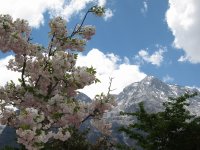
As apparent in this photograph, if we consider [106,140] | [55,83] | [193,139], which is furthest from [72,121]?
[106,140]

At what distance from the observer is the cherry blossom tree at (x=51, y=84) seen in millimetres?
11070

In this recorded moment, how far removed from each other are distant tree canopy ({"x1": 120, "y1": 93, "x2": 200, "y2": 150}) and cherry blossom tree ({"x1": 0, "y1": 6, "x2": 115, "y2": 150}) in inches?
381

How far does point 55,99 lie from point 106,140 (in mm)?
14568

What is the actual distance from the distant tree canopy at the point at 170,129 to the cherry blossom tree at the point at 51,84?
9669mm

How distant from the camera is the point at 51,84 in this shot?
1243cm

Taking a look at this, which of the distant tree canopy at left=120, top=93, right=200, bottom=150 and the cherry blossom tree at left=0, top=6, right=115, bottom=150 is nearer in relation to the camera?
the cherry blossom tree at left=0, top=6, right=115, bottom=150

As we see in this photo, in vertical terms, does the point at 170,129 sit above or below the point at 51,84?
above

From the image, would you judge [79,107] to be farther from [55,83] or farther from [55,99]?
[55,83]

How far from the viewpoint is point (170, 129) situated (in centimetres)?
2288

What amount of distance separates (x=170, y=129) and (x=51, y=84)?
39.7 ft

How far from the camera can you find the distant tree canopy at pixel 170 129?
73.1 feet

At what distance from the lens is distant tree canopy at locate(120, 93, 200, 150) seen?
73.1ft

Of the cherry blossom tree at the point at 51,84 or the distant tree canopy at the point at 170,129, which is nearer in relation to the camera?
the cherry blossom tree at the point at 51,84

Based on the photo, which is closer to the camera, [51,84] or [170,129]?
[51,84]
